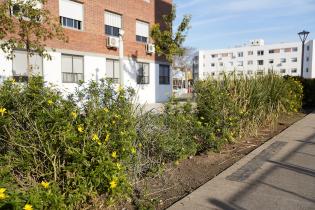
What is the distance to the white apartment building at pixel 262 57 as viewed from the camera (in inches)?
3440

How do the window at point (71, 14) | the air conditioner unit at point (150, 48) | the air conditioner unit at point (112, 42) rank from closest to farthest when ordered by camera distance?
the window at point (71, 14)
the air conditioner unit at point (112, 42)
the air conditioner unit at point (150, 48)

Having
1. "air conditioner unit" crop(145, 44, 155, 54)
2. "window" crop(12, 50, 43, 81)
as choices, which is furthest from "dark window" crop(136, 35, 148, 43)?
"window" crop(12, 50, 43, 81)

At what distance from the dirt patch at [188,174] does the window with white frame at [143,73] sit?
18.0 m

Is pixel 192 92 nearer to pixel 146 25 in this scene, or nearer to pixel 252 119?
pixel 252 119

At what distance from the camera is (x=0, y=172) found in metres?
2.87

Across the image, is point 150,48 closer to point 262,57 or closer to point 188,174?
point 188,174

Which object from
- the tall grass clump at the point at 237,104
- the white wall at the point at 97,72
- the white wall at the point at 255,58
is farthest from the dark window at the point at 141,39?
the white wall at the point at 255,58

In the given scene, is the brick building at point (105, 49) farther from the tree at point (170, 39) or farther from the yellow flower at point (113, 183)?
the yellow flower at point (113, 183)

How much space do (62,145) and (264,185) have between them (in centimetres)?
297

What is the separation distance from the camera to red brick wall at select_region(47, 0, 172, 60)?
19656 millimetres

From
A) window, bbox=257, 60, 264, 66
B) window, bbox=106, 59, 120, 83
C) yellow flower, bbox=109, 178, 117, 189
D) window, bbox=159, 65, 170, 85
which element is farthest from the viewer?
window, bbox=257, 60, 264, 66

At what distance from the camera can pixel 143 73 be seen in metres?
25.9

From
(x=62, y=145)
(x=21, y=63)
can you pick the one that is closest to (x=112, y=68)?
(x=21, y=63)

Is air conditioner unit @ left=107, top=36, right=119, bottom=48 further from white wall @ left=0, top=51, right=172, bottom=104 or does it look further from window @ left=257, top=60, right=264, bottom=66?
window @ left=257, top=60, right=264, bottom=66
